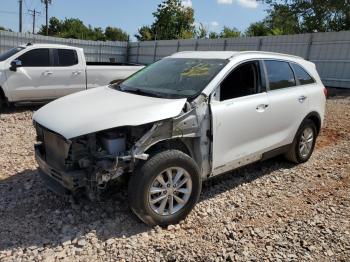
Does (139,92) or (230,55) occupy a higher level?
(230,55)

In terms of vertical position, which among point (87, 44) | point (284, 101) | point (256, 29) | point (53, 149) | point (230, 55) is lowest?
point (53, 149)

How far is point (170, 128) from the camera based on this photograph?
12.5 ft

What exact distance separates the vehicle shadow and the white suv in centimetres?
36

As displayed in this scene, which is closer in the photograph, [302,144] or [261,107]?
[261,107]

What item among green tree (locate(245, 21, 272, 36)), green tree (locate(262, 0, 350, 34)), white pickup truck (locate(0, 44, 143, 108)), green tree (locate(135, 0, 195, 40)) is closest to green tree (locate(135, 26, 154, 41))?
green tree (locate(135, 0, 195, 40))

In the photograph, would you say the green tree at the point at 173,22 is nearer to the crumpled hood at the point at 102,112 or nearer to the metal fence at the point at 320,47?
the metal fence at the point at 320,47

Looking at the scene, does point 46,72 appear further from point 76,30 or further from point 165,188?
point 76,30

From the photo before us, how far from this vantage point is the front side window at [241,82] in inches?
171

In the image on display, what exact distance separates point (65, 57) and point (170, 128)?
277 inches

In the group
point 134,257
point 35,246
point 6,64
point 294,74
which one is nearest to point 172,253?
point 134,257

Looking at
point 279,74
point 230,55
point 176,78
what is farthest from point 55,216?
point 279,74

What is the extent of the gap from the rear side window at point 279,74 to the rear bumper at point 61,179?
2.74m

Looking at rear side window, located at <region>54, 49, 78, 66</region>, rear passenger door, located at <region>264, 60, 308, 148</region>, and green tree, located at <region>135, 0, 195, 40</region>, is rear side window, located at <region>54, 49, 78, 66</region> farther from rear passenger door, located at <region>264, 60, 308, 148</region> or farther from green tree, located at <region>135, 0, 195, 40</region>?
green tree, located at <region>135, 0, 195, 40</region>

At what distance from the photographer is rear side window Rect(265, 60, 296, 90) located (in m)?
4.99
